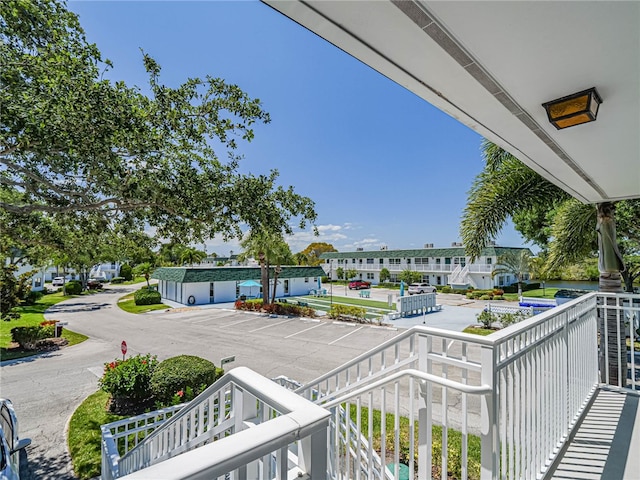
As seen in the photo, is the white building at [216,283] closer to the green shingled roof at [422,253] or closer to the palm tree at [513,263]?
the green shingled roof at [422,253]

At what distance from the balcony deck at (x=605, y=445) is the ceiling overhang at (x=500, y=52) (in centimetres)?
299

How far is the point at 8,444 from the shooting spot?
3.71m

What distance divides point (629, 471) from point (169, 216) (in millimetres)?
7576

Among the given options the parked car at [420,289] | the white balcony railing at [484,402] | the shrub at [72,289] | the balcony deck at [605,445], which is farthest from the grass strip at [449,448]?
the shrub at [72,289]

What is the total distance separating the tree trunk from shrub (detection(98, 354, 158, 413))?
8.27 meters

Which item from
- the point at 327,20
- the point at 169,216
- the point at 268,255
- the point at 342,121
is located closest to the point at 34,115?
the point at 169,216

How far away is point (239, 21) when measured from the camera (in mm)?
4840

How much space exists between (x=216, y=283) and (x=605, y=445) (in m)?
26.9

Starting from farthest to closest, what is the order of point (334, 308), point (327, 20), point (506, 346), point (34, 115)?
point (334, 308) < point (34, 115) < point (506, 346) < point (327, 20)

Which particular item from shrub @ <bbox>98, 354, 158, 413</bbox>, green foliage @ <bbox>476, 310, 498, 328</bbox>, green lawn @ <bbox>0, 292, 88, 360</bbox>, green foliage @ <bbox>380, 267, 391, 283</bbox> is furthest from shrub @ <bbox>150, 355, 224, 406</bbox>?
green foliage @ <bbox>380, 267, 391, 283</bbox>

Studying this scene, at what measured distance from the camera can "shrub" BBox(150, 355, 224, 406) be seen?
250 inches

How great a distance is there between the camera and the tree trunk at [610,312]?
14.5ft

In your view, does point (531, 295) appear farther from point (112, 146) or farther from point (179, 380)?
point (112, 146)

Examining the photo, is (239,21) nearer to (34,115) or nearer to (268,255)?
(34,115)
